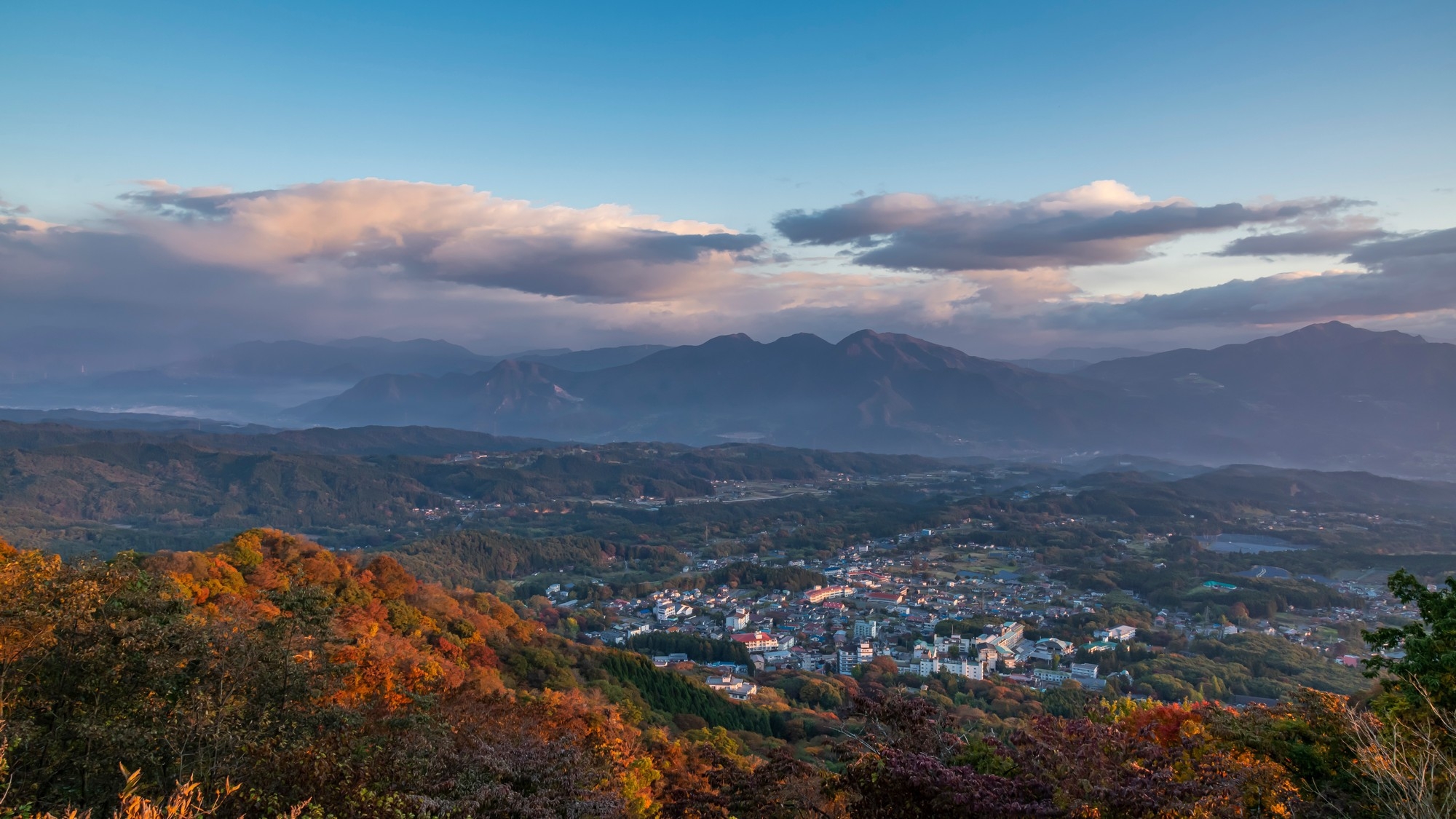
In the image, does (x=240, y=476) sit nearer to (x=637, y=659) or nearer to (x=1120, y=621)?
(x=637, y=659)

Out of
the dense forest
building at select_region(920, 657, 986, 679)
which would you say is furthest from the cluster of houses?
the dense forest

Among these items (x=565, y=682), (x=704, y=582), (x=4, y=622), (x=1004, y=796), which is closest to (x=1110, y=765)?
(x=1004, y=796)

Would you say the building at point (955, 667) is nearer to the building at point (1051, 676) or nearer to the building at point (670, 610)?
the building at point (1051, 676)

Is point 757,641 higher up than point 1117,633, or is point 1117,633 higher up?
point 1117,633

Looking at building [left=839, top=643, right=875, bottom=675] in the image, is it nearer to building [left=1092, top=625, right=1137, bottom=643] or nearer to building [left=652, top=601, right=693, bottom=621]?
building [left=1092, top=625, right=1137, bottom=643]

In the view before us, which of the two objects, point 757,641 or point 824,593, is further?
point 824,593

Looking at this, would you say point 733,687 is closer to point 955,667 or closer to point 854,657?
point 854,657

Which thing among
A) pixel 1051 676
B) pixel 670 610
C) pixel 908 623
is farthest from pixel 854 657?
pixel 670 610

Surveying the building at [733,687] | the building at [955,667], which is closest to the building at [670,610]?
the building at [733,687]
